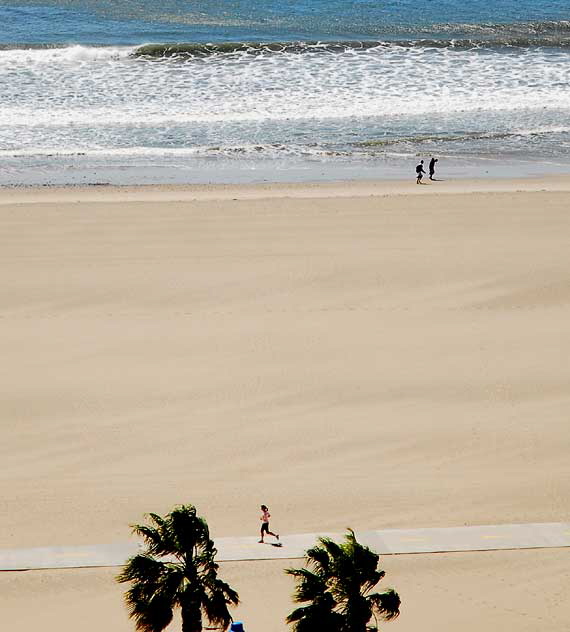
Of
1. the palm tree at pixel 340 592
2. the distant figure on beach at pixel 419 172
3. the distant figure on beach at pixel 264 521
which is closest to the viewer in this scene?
the palm tree at pixel 340 592

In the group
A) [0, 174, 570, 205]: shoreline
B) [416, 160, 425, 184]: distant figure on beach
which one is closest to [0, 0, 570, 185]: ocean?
[0, 174, 570, 205]: shoreline

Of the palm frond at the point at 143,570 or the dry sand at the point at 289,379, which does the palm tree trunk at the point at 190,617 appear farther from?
the dry sand at the point at 289,379

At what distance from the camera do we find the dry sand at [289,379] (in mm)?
13039

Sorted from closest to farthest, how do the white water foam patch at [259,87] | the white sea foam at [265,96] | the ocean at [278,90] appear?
the ocean at [278,90]
the white sea foam at [265,96]
the white water foam patch at [259,87]

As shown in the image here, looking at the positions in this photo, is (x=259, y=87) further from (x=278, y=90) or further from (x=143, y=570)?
(x=143, y=570)

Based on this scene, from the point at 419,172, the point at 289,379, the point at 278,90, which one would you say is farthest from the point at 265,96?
the point at 289,379

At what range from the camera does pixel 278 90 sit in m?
37.5

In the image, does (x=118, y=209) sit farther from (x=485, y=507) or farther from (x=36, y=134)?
(x=485, y=507)

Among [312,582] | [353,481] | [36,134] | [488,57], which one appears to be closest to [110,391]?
[353,481]

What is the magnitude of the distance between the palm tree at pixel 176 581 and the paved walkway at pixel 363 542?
3499mm

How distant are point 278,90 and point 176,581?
29.7m

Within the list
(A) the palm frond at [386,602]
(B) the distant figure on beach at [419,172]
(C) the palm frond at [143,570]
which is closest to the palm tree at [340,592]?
(A) the palm frond at [386,602]

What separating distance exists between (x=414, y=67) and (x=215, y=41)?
765 centimetres

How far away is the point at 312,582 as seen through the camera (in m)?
9.41
